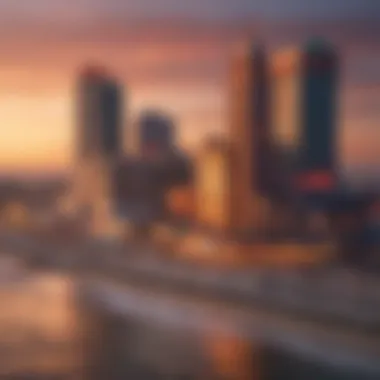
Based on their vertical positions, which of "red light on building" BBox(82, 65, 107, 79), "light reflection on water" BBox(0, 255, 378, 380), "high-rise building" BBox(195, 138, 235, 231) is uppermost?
"red light on building" BBox(82, 65, 107, 79)

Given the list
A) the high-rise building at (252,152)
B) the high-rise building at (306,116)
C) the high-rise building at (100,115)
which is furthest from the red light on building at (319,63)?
the high-rise building at (100,115)

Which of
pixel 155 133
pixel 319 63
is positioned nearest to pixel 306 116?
pixel 319 63

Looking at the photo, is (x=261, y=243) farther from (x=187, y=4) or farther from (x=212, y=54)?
(x=187, y=4)

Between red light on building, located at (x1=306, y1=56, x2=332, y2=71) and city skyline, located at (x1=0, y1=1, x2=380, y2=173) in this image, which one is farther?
city skyline, located at (x1=0, y1=1, x2=380, y2=173)

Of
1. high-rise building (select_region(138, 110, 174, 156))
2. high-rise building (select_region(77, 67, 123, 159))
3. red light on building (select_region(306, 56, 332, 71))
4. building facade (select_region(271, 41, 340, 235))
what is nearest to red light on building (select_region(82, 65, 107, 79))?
high-rise building (select_region(77, 67, 123, 159))

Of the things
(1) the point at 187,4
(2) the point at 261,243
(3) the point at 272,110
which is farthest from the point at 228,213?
(1) the point at 187,4

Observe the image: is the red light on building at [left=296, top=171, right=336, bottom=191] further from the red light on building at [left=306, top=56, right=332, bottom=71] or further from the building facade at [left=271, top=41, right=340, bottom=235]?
the red light on building at [left=306, top=56, right=332, bottom=71]

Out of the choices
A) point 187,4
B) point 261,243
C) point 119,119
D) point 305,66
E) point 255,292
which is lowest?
point 255,292
